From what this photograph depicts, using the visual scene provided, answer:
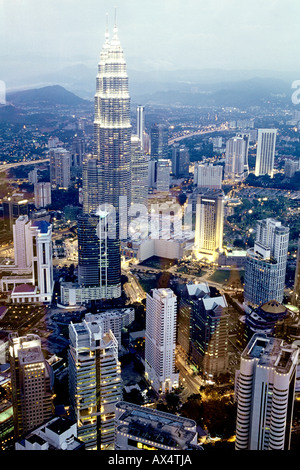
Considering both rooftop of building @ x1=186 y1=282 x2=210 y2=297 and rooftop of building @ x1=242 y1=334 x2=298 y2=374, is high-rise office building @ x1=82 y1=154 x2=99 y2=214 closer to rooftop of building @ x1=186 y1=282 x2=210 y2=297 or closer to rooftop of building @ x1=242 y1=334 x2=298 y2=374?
rooftop of building @ x1=186 y1=282 x2=210 y2=297

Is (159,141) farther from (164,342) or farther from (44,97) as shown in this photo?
(164,342)

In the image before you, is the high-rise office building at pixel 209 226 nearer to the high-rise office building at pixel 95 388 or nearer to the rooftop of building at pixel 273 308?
the rooftop of building at pixel 273 308

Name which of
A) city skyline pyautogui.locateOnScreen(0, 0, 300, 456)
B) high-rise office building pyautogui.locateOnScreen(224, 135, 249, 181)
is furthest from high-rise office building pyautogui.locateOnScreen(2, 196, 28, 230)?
high-rise office building pyautogui.locateOnScreen(224, 135, 249, 181)

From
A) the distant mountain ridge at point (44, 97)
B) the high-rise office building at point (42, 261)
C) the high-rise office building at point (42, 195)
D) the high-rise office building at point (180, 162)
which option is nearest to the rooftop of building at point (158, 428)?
the high-rise office building at point (42, 261)

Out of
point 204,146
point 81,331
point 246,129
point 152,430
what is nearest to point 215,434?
point 81,331

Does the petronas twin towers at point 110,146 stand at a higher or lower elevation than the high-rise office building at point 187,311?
higher

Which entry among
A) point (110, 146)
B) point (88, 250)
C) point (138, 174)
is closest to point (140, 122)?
point (138, 174)
